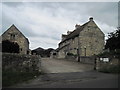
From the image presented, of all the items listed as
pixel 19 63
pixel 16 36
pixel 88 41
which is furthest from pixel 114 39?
pixel 16 36

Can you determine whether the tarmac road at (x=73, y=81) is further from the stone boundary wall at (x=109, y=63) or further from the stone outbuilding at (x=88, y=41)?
the stone outbuilding at (x=88, y=41)

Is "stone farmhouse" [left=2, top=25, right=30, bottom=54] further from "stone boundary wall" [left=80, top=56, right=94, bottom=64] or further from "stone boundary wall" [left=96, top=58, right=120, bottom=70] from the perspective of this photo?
"stone boundary wall" [left=96, top=58, right=120, bottom=70]

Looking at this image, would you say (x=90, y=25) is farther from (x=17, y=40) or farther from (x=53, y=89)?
(x=53, y=89)

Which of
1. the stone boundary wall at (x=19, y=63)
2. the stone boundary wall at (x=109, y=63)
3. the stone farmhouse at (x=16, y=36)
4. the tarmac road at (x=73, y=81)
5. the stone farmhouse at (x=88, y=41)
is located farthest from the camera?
the stone farmhouse at (x=88, y=41)

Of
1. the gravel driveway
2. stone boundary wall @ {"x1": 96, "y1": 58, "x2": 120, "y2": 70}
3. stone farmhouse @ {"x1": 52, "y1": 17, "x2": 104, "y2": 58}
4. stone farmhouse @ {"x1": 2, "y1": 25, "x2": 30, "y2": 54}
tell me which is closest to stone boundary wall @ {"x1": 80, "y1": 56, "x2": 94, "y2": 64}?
the gravel driveway

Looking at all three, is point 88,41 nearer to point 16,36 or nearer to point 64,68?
point 16,36

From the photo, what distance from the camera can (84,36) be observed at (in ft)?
165

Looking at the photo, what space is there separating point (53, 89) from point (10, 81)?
3946 millimetres

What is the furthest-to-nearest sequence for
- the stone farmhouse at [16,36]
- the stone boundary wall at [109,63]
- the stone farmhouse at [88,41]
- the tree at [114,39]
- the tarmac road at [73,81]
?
the stone farmhouse at [88,41] < the stone farmhouse at [16,36] < the tree at [114,39] < the stone boundary wall at [109,63] < the tarmac road at [73,81]

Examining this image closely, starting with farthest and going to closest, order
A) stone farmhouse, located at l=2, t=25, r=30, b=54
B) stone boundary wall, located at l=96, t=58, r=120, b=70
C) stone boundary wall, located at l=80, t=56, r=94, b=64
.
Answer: stone farmhouse, located at l=2, t=25, r=30, b=54
stone boundary wall, located at l=80, t=56, r=94, b=64
stone boundary wall, located at l=96, t=58, r=120, b=70

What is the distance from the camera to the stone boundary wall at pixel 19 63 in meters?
16.7

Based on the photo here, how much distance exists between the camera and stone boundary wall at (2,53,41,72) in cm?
1671

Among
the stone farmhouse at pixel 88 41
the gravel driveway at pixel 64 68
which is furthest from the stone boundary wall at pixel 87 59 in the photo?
the stone farmhouse at pixel 88 41

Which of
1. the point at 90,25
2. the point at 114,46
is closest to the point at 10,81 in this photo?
the point at 114,46
